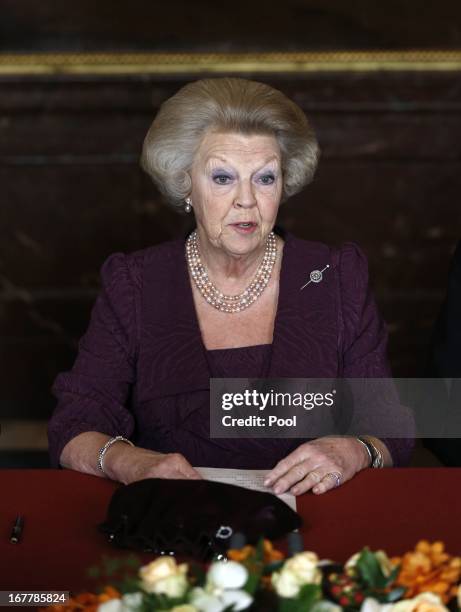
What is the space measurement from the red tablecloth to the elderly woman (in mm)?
312

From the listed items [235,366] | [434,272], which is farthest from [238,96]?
→ [434,272]

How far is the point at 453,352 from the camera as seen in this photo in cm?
281

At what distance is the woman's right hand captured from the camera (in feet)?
7.10

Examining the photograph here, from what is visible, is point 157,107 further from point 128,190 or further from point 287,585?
point 287,585

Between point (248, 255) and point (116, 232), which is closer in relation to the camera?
point (248, 255)

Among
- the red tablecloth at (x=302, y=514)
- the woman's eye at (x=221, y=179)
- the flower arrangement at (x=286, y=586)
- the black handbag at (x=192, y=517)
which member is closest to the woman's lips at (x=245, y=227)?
the woman's eye at (x=221, y=179)

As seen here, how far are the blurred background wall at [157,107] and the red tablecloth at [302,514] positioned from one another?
117 inches

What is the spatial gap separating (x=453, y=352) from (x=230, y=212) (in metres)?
0.67

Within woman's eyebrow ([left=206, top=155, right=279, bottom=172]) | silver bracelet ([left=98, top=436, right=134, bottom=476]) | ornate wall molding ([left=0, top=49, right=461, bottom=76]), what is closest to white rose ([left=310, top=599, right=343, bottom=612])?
silver bracelet ([left=98, top=436, right=134, bottom=476])

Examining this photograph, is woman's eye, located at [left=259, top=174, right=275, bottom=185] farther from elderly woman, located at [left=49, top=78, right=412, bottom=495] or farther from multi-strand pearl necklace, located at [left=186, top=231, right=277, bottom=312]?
multi-strand pearl necklace, located at [left=186, top=231, right=277, bottom=312]

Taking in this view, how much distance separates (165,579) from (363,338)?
5.32ft

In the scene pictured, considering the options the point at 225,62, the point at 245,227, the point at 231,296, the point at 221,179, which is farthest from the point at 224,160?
the point at 225,62

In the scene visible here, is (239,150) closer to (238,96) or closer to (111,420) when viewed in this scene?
(238,96)

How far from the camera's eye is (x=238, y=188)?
2.66 meters
